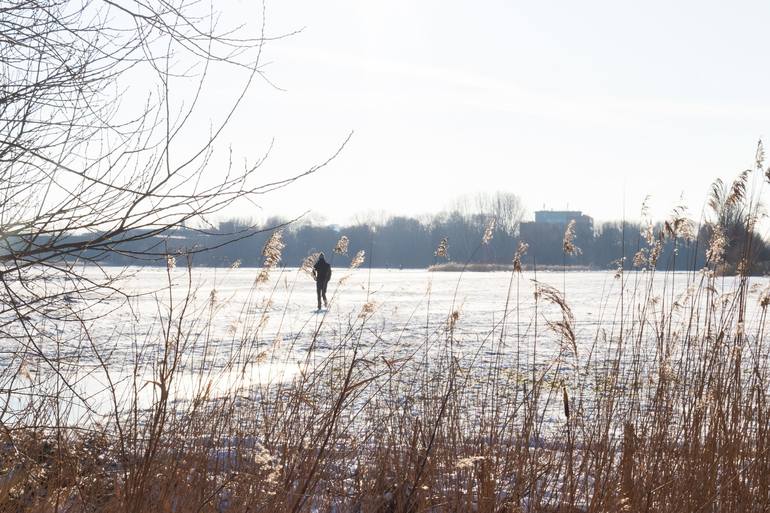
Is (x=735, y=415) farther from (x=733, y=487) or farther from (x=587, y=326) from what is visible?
(x=587, y=326)

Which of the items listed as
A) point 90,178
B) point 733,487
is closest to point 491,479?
point 733,487

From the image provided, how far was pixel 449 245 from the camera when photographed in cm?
639

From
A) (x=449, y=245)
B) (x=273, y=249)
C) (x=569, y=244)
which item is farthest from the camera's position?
(x=449, y=245)

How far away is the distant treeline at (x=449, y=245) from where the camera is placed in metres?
3.51

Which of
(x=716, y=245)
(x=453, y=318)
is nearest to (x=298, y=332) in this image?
(x=453, y=318)

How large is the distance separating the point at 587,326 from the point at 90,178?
40.6 ft

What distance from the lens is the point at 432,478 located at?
3.61 metres

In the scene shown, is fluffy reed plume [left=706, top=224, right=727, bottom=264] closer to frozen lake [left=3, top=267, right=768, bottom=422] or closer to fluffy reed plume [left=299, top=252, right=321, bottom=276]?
frozen lake [left=3, top=267, right=768, bottom=422]

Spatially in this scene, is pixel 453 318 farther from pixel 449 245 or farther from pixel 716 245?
pixel 716 245

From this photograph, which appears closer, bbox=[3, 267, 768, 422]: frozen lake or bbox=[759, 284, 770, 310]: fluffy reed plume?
bbox=[759, 284, 770, 310]: fluffy reed plume

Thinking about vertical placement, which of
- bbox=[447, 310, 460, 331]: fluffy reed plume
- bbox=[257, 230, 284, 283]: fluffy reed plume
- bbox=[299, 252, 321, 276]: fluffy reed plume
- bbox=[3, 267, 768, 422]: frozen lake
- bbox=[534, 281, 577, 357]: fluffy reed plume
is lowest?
bbox=[3, 267, 768, 422]: frozen lake

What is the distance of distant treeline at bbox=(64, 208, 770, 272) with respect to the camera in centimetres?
351

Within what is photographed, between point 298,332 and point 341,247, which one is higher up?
point 341,247

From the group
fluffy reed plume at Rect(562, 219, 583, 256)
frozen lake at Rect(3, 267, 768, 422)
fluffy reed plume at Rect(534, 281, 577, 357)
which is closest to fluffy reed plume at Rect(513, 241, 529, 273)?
frozen lake at Rect(3, 267, 768, 422)
